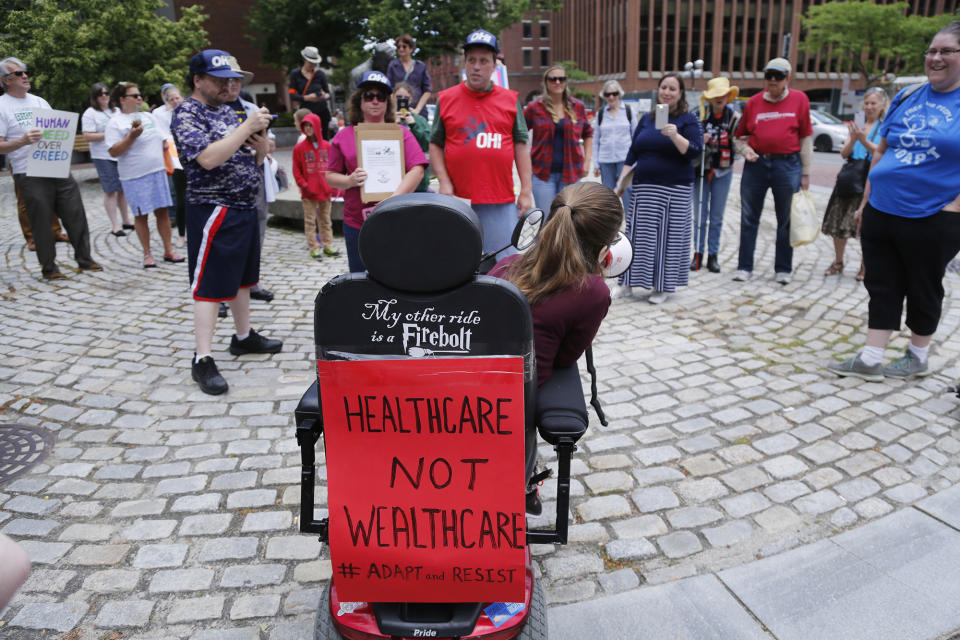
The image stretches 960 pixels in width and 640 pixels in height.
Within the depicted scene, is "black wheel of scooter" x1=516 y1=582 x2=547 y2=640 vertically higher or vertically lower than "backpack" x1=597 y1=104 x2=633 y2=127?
lower

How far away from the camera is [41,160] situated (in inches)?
257

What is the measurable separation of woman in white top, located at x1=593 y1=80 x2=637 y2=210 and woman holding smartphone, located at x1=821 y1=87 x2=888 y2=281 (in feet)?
7.43

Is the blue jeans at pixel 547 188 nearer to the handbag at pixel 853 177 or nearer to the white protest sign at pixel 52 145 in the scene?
the handbag at pixel 853 177

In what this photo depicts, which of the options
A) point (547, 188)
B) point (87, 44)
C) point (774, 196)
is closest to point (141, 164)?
point (547, 188)

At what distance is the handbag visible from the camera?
20.8ft

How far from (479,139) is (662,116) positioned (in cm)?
195

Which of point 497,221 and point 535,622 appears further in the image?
point 497,221

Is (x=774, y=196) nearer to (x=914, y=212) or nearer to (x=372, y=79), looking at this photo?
(x=914, y=212)

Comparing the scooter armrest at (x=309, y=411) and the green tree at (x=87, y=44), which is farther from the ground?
the green tree at (x=87, y=44)

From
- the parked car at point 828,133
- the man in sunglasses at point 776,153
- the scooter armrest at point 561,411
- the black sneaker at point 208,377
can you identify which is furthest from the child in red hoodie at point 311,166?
the parked car at point 828,133

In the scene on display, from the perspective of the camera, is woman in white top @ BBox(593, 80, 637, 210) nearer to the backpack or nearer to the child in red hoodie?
the backpack

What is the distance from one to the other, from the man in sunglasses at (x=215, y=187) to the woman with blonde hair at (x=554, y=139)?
3.15 meters

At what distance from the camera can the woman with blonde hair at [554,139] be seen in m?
6.44

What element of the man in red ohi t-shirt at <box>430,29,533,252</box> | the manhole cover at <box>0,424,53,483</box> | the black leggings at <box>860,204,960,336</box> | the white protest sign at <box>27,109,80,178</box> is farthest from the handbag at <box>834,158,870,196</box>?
the white protest sign at <box>27,109,80,178</box>
